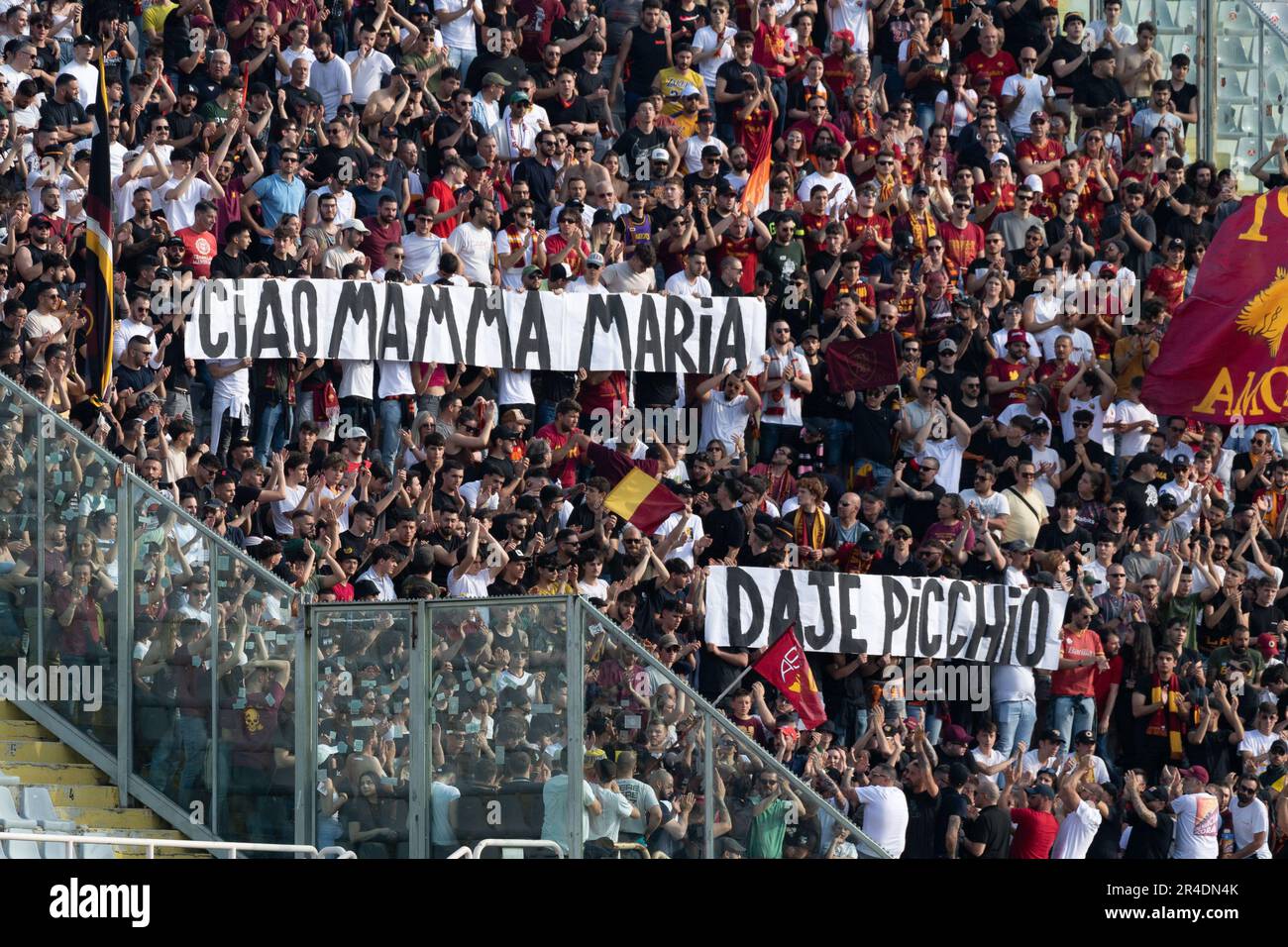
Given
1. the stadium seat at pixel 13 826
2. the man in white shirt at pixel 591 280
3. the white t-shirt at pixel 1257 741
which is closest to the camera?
the stadium seat at pixel 13 826

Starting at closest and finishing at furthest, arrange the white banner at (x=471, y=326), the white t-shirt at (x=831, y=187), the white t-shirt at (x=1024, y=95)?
the white banner at (x=471, y=326) < the white t-shirt at (x=831, y=187) < the white t-shirt at (x=1024, y=95)

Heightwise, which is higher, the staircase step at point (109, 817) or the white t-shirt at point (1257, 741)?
the staircase step at point (109, 817)

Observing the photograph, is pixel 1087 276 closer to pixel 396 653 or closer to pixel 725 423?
pixel 725 423

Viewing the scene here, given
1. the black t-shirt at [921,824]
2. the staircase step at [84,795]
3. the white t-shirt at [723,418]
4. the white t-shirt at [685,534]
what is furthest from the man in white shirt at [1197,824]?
the staircase step at [84,795]

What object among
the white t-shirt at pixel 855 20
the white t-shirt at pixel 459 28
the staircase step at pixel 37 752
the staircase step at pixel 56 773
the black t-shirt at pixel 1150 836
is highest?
the white t-shirt at pixel 855 20

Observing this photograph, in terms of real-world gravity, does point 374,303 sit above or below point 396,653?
above

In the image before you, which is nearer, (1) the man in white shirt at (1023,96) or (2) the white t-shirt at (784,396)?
(2) the white t-shirt at (784,396)

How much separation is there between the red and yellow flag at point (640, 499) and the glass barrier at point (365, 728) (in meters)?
5.18

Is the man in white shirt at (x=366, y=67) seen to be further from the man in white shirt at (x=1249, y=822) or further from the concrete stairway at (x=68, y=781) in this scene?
the man in white shirt at (x=1249, y=822)

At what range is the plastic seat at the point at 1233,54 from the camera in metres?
27.8

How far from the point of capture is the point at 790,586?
20.1 m
